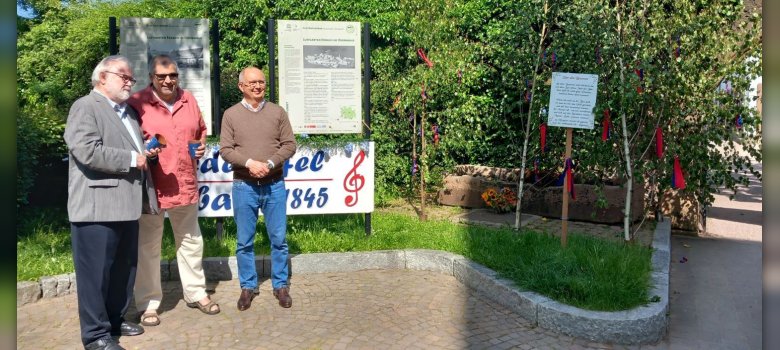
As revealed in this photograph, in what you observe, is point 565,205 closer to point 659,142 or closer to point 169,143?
point 659,142

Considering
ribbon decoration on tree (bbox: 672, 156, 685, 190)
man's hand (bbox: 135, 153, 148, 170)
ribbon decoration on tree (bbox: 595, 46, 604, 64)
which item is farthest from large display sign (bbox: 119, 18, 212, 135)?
ribbon decoration on tree (bbox: 672, 156, 685, 190)

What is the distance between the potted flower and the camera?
9336 millimetres

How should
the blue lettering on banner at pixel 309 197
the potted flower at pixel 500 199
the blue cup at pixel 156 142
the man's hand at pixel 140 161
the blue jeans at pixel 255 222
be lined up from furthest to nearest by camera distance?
the potted flower at pixel 500 199 < the blue lettering on banner at pixel 309 197 < the blue jeans at pixel 255 222 < the blue cup at pixel 156 142 < the man's hand at pixel 140 161

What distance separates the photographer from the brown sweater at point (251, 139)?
5145 millimetres

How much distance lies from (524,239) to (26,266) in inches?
189

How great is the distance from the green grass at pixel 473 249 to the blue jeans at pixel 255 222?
1088mm

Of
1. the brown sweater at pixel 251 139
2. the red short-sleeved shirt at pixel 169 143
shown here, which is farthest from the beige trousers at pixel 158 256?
the brown sweater at pixel 251 139

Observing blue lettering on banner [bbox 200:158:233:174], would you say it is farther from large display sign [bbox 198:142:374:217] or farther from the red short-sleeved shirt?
the red short-sleeved shirt

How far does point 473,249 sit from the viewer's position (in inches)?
253

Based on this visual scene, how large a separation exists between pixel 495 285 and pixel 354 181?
2178 mm

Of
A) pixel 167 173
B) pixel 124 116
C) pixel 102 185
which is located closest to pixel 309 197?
pixel 167 173

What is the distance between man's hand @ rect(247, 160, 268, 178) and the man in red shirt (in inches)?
15.6

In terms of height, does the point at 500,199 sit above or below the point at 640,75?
below

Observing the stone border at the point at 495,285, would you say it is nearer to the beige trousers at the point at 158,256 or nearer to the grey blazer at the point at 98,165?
the grey blazer at the point at 98,165
